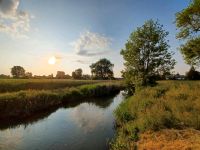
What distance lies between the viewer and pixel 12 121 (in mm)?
19906

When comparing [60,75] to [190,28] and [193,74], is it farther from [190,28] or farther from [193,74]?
[190,28]

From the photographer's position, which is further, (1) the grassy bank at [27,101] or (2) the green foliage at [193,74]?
(2) the green foliage at [193,74]

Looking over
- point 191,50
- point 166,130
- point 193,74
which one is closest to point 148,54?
point 191,50

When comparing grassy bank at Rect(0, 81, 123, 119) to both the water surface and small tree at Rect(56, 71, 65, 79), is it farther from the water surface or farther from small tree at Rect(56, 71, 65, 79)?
small tree at Rect(56, 71, 65, 79)

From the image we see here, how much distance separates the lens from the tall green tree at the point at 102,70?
13050cm

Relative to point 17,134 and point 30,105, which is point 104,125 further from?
point 30,105

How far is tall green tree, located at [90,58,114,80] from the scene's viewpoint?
130m

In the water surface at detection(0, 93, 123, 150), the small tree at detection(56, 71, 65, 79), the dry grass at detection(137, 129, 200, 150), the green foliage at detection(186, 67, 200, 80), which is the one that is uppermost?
the small tree at detection(56, 71, 65, 79)

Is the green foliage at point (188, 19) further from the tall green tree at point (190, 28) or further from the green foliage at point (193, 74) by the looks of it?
the green foliage at point (193, 74)

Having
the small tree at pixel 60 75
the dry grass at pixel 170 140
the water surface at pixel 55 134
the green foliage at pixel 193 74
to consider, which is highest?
the small tree at pixel 60 75

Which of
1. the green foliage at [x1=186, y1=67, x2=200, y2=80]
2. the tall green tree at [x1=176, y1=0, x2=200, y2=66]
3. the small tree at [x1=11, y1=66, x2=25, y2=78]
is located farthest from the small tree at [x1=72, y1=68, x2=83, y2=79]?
the tall green tree at [x1=176, y1=0, x2=200, y2=66]

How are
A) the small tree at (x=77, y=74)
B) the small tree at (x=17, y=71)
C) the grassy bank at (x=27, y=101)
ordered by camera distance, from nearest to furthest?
the grassy bank at (x=27, y=101) → the small tree at (x=17, y=71) → the small tree at (x=77, y=74)

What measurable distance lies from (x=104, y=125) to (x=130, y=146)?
951 cm

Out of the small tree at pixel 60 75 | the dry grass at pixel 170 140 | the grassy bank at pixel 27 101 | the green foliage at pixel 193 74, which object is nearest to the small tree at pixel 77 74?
the small tree at pixel 60 75
